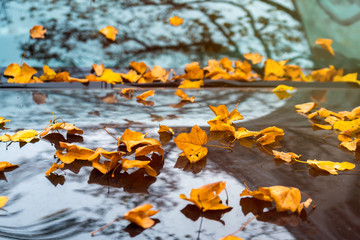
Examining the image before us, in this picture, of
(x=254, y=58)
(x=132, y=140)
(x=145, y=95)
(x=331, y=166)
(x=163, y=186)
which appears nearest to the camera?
(x=163, y=186)

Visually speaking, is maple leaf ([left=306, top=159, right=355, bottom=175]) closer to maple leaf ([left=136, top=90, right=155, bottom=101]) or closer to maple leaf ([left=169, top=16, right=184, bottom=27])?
maple leaf ([left=136, top=90, right=155, bottom=101])

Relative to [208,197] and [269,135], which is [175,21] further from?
[208,197]

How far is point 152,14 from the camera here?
2.58 metres

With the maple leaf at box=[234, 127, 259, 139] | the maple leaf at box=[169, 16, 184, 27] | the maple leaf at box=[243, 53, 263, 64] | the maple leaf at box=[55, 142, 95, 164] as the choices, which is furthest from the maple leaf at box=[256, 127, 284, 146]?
the maple leaf at box=[169, 16, 184, 27]

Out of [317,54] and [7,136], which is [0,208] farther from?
[317,54]

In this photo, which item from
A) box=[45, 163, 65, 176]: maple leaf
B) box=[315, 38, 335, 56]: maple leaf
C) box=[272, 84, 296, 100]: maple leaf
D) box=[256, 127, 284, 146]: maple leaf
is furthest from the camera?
box=[315, 38, 335, 56]: maple leaf

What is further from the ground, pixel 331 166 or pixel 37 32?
pixel 37 32

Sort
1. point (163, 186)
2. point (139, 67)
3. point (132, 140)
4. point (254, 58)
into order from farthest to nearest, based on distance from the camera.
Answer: point (254, 58), point (139, 67), point (132, 140), point (163, 186)

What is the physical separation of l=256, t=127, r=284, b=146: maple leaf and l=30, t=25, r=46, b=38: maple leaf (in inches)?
72.2

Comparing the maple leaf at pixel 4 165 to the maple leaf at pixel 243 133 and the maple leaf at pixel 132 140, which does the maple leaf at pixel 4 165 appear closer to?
the maple leaf at pixel 132 140

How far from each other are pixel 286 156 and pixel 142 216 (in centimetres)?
56

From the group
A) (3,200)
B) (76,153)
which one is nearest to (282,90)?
(76,153)

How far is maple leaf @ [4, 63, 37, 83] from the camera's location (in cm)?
223

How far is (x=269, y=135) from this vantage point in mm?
1208
